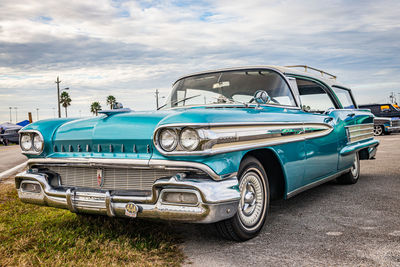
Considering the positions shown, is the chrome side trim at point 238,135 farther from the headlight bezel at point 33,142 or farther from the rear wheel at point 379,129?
the rear wheel at point 379,129

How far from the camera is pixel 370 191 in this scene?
5656 millimetres

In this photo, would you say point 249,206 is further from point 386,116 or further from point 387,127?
point 386,116

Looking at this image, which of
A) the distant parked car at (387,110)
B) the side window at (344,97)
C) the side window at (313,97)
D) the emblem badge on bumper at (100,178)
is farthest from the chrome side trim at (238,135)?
the distant parked car at (387,110)

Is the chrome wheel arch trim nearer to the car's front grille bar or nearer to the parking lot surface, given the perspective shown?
the parking lot surface

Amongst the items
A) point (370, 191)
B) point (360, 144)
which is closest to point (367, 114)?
point (360, 144)

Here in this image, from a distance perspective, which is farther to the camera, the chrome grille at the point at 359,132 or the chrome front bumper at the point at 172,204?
the chrome grille at the point at 359,132

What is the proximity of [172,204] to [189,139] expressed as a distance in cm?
50

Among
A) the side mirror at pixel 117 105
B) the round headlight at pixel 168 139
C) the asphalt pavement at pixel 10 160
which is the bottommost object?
the asphalt pavement at pixel 10 160

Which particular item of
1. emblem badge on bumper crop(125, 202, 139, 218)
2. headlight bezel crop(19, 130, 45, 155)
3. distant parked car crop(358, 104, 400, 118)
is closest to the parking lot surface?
emblem badge on bumper crop(125, 202, 139, 218)

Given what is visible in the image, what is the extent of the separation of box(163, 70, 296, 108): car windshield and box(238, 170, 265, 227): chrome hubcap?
1028 millimetres

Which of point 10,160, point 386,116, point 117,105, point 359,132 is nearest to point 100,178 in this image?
point 117,105

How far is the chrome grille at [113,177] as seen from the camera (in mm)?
3115

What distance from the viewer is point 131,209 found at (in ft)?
10.1

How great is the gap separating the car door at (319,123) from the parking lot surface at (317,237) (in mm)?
428
